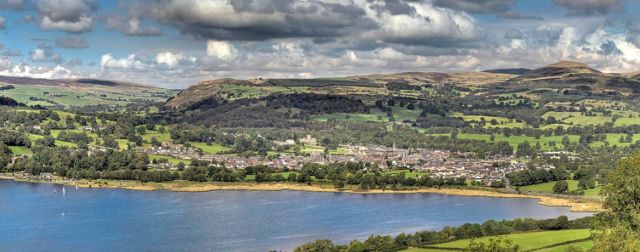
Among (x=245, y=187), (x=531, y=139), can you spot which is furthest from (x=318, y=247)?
(x=531, y=139)

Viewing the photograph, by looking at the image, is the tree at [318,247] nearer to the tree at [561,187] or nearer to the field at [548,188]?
the tree at [561,187]

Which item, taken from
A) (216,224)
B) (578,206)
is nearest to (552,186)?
(578,206)

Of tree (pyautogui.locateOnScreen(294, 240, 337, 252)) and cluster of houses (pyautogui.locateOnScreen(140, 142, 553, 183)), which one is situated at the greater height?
tree (pyautogui.locateOnScreen(294, 240, 337, 252))

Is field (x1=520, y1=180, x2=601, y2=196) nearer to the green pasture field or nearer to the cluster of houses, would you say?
the cluster of houses

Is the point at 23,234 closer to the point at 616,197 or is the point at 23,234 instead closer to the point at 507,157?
the point at 616,197

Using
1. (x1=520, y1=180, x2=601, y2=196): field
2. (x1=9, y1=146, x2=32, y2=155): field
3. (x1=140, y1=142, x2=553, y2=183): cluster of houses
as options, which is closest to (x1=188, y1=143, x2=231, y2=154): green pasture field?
(x1=140, y1=142, x2=553, y2=183): cluster of houses

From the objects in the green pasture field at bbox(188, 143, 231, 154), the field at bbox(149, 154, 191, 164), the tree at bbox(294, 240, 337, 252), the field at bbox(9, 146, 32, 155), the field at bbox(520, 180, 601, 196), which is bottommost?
the green pasture field at bbox(188, 143, 231, 154)
